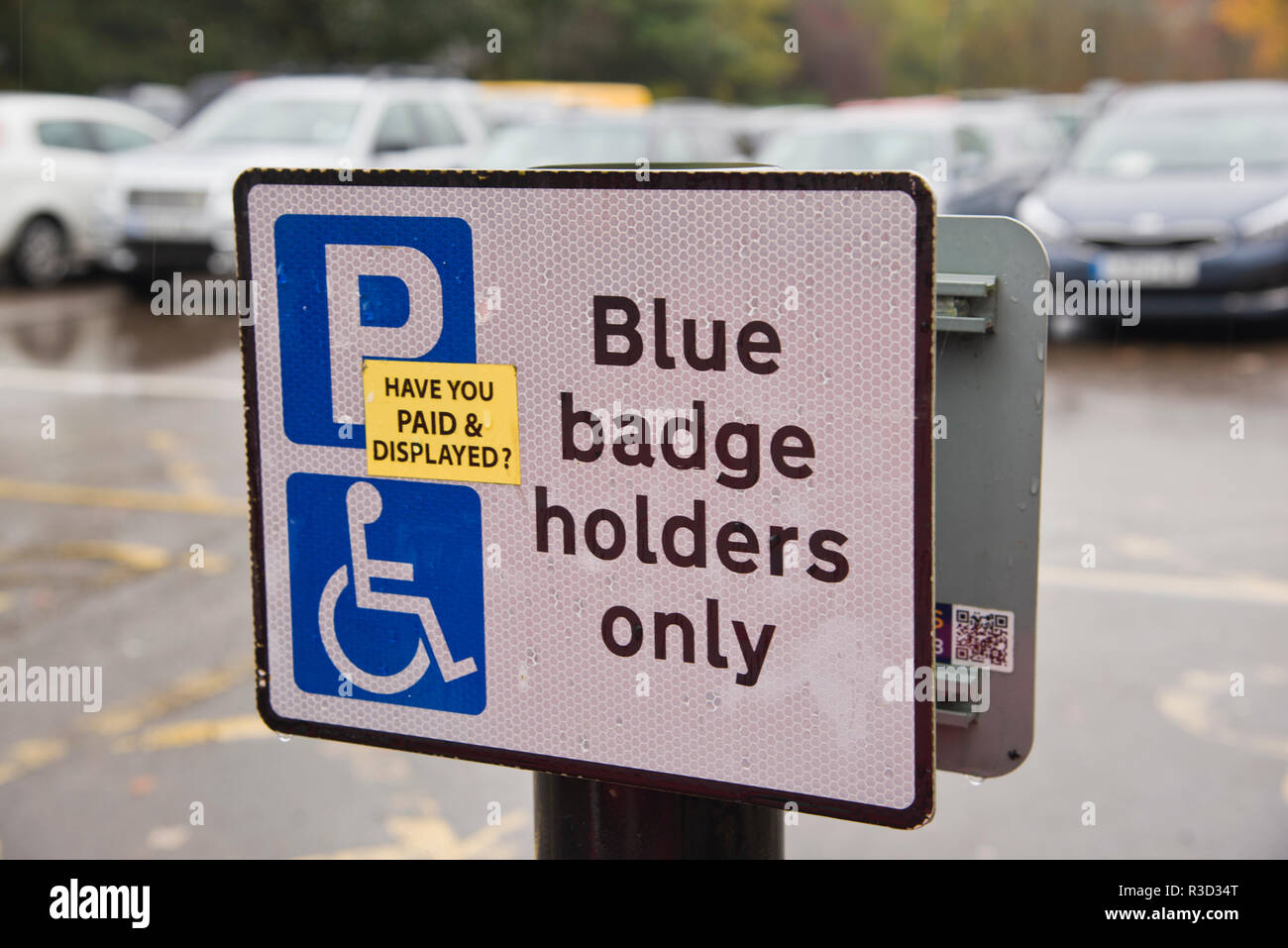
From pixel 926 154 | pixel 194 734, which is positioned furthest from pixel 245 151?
pixel 194 734

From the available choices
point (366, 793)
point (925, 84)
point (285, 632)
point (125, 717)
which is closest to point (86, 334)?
point (125, 717)

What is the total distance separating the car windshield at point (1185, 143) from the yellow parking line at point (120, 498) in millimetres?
7431

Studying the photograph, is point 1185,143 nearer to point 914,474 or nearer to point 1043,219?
point 1043,219

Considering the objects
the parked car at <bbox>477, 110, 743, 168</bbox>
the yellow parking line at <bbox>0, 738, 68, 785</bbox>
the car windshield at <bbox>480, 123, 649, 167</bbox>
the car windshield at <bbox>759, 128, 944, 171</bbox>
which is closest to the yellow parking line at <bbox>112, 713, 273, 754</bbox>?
the yellow parking line at <bbox>0, 738, 68, 785</bbox>

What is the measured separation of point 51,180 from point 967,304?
1449 cm

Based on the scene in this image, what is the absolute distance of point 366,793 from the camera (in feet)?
13.1

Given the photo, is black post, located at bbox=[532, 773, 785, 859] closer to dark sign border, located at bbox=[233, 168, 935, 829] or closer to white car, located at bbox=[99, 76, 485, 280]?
dark sign border, located at bbox=[233, 168, 935, 829]

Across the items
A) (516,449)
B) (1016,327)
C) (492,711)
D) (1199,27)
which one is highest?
(1199,27)

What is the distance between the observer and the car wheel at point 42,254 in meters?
14.2

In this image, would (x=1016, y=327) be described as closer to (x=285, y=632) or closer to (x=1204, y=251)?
(x=285, y=632)

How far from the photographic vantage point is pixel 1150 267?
1024 cm

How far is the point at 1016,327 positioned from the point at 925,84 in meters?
76.8

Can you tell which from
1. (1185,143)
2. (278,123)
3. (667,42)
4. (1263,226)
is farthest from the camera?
(667,42)

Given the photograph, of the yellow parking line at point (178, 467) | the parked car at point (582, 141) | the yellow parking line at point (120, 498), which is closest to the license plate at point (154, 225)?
the parked car at point (582, 141)
